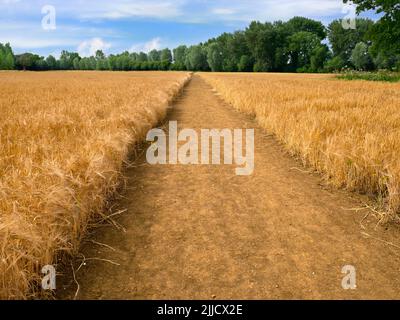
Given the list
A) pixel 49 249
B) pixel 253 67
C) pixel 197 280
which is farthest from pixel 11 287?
pixel 253 67

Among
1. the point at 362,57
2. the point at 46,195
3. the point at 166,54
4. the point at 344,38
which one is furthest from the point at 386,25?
the point at 166,54

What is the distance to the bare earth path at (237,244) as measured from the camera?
2887 millimetres

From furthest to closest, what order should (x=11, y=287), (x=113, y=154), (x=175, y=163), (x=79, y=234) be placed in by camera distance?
1. (x=175, y=163)
2. (x=113, y=154)
3. (x=79, y=234)
4. (x=11, y=287)

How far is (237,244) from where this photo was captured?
11.7 feet

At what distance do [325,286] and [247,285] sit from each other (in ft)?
2.27

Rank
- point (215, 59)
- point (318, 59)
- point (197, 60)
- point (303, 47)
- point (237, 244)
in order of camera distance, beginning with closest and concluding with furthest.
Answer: point (237, 244), point (318, 59), point (303, 47), point (215, 59), point (197, 60)

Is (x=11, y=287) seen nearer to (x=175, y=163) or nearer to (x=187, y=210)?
(x=187, y=210)

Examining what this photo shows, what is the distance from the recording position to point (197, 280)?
2.97 metres

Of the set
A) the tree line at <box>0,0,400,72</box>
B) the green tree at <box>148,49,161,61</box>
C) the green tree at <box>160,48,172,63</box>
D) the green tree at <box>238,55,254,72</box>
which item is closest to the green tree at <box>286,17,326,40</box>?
the tree line at <box>0,0,400,72</box>

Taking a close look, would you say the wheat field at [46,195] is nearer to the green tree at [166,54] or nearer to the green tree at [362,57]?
the green tree at [362,57]

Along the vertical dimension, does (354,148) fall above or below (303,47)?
below

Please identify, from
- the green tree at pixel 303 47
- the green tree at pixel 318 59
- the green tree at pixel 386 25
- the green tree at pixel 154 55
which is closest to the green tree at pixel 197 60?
the green tree at pixel 303 47

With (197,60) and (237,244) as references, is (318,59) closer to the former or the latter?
(197,60)
